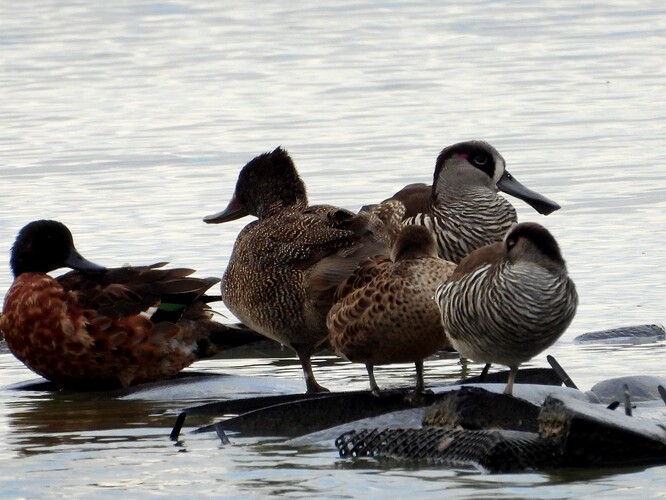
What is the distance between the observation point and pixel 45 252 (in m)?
9.61

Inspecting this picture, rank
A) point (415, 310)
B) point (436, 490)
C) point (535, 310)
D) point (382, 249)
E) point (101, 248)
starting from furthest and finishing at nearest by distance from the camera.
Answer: point (101, 248) < point (382, 249) < point (415, 310) < point (535, 310) < point (436, 490)

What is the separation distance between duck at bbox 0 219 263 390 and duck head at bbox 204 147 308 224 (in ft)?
1.74

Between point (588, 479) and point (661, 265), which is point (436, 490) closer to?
point (588, 479)

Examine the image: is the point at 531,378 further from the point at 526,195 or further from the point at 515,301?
the point at 526,195

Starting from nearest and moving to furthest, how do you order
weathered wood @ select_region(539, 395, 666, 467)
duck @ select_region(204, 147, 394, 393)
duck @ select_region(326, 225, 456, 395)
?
weathered wood @ select_region(539, 395, 666, 467) → duck @ select_region(326, 225, 456, 395) → duck @ select_region(204, 147, 394, 393)

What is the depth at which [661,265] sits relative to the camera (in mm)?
11156

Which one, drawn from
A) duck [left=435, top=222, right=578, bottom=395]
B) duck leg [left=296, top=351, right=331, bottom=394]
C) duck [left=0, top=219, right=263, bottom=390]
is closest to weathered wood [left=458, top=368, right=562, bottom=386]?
Answer: duck leg [left=296, top=351, right=331, bottom=394]

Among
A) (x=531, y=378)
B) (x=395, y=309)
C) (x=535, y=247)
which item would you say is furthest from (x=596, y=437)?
(x=531, y=378)

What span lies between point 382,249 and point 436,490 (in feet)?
7.80

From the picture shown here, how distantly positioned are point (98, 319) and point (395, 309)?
2.25 metres

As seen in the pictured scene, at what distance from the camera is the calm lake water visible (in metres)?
7.07

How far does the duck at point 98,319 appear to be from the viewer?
923 cm

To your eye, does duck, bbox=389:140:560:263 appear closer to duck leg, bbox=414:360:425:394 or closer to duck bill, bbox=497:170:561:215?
duck bill, bbox=497:170:561:215

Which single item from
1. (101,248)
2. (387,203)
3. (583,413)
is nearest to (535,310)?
(583,413)
